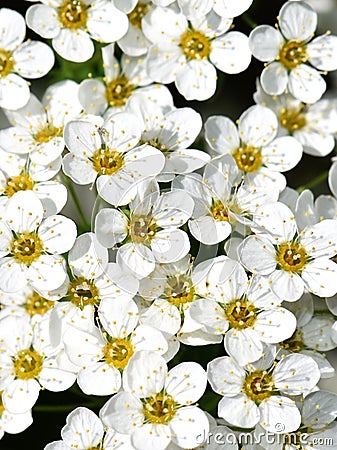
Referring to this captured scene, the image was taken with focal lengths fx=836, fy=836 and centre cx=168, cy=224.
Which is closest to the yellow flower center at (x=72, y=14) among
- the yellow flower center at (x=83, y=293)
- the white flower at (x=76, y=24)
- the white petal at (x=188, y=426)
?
the white flower at (x=76, y=24)

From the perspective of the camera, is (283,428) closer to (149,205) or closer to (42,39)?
(149,205)

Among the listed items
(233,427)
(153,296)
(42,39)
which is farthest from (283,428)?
(42,39)

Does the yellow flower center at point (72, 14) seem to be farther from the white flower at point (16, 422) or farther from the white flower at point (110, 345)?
the white flower at point (16, 422)

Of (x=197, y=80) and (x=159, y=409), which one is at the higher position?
(x=197, y=80)

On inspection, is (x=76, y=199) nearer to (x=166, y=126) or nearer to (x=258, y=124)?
(x=166, y=126)

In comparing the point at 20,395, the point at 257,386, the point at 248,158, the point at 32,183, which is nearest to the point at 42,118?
the point at 32,183
